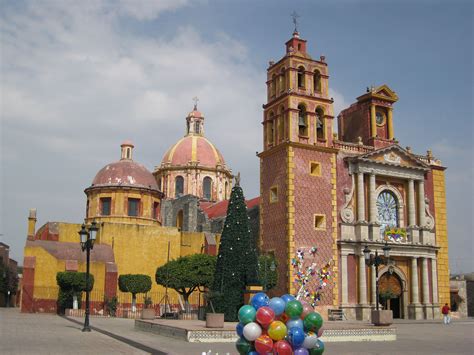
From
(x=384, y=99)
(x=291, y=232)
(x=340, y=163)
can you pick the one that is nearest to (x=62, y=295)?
(x=291, y=232)

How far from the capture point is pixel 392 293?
31.6 metres

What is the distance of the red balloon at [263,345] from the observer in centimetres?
940

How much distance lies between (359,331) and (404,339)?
5.61 feet

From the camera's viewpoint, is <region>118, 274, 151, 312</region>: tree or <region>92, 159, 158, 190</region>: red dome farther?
<region>92, 159, 158, 190</region>: red dome

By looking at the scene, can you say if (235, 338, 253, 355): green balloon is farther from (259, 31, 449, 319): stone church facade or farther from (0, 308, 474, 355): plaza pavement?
(259, 31, 449, 319): stone church facade

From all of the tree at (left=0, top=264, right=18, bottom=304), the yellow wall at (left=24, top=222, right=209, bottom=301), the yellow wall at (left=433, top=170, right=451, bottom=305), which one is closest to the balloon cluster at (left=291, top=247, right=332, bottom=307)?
the yellow wall at (left=433, top=170, right=451, bottom=305)

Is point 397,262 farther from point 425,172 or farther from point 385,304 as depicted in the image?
point 425,172

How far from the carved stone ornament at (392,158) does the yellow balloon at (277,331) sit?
25047mm

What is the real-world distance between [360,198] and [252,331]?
23.1 m

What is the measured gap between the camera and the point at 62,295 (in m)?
31.4

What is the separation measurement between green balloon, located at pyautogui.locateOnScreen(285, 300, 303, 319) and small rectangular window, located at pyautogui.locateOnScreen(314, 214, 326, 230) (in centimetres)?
2070

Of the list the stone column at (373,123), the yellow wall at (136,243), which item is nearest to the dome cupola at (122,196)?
the yellow wall at (136,243)

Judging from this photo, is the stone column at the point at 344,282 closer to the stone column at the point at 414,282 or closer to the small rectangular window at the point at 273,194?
the stone column at the point at 414,282

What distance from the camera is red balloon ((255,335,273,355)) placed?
9398 millimetres
